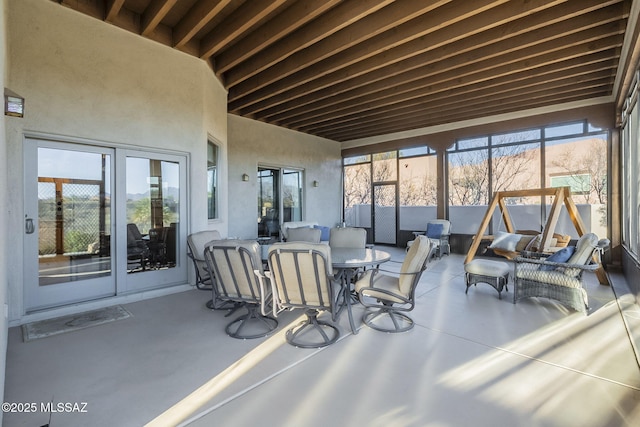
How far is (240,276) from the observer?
2955 mm

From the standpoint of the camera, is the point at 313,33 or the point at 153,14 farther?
the point at 313,33

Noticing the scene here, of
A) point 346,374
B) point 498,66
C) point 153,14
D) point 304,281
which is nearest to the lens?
point 346,374

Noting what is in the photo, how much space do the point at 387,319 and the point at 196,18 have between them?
166 inches

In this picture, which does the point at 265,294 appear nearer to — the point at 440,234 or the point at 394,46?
the point at 394,46

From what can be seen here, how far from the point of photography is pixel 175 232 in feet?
15.2

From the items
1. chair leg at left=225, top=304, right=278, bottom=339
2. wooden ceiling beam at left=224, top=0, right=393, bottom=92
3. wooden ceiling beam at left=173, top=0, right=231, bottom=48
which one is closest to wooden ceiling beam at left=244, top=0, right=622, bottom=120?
wooden ceiling beam at left=224, top=0, right=393, bottom=92

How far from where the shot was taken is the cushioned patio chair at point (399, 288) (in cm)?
294

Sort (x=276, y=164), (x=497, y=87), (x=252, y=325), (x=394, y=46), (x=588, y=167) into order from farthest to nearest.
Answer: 1. (x=276, y=164)
2. (x=588, y=167)
3. (x=497, y=87)
4. (x=394, y=46)
5. (x=252, y=325)

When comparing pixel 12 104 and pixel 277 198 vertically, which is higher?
pixel 12 104

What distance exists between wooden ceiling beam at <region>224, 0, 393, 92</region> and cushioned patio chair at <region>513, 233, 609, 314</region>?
3.55 m

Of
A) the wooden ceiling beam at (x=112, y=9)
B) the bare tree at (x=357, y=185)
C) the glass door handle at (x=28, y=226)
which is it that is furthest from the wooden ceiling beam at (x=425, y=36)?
the bare tree at (x=357, y=185)

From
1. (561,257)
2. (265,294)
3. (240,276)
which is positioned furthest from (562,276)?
(240,276)

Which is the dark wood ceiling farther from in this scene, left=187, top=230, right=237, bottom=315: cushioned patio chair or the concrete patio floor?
the concrete patio floor

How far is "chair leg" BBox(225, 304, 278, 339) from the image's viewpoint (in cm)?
303
